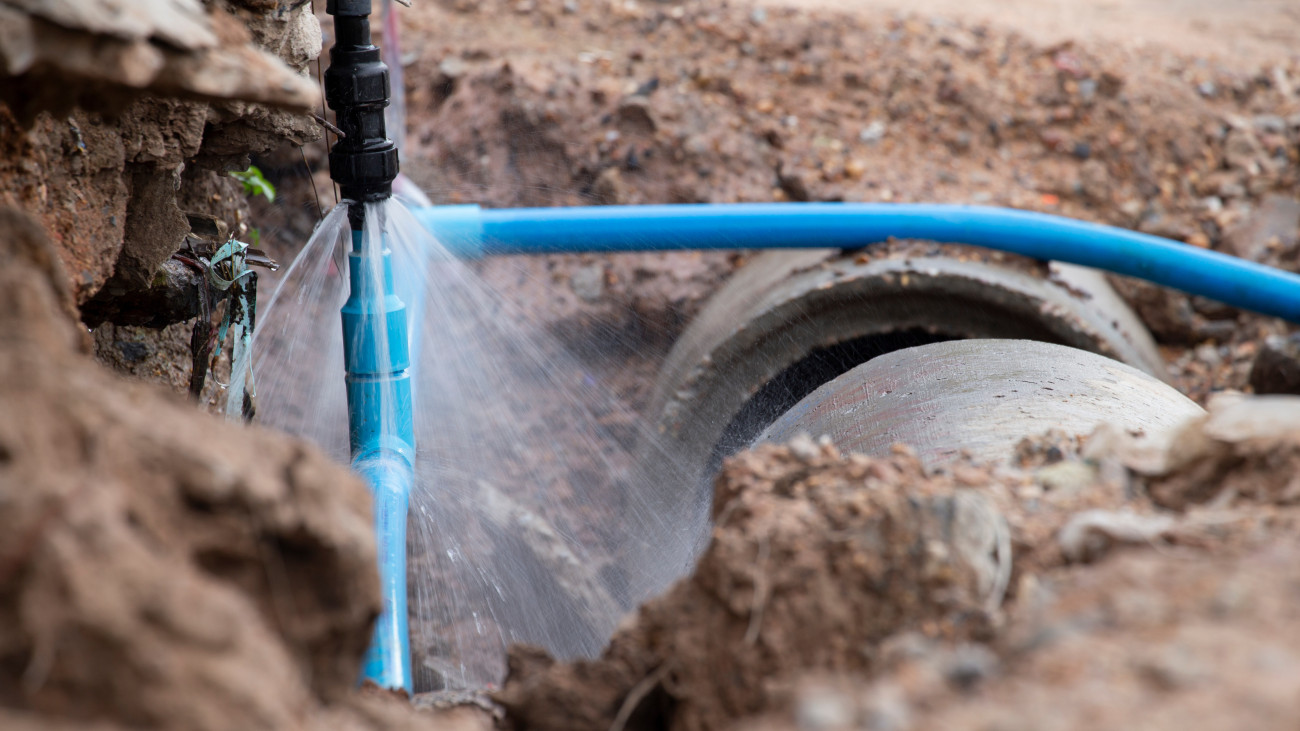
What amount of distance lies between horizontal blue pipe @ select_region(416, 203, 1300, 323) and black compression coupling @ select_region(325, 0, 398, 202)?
51 centimetres

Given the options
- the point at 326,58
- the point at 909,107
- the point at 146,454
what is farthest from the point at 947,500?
the point at 326,58

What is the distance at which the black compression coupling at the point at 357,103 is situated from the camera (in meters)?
1.81

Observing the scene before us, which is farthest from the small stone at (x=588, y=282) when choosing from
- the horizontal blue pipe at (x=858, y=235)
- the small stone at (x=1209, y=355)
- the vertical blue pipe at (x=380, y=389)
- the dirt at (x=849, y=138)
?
the small stone at (x=1209, y=355)

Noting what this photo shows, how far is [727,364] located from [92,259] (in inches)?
60.8

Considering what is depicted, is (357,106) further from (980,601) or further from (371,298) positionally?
(980,601)

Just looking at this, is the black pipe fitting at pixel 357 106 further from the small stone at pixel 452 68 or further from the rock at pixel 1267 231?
the rock at pixel 1267 231

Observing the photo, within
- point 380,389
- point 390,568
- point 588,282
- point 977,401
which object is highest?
point 588,282

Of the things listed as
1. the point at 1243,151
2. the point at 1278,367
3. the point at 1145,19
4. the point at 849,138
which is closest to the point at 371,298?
the point at 849,138

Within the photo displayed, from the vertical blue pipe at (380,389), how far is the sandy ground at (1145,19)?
→ 102 inches

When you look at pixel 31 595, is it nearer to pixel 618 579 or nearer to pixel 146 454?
pixel 146 454

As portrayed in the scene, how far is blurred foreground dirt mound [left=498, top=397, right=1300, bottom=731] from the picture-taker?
2.23ft

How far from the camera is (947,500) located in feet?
3.05

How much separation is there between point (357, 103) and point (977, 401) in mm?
1197

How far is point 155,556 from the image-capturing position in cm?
69
